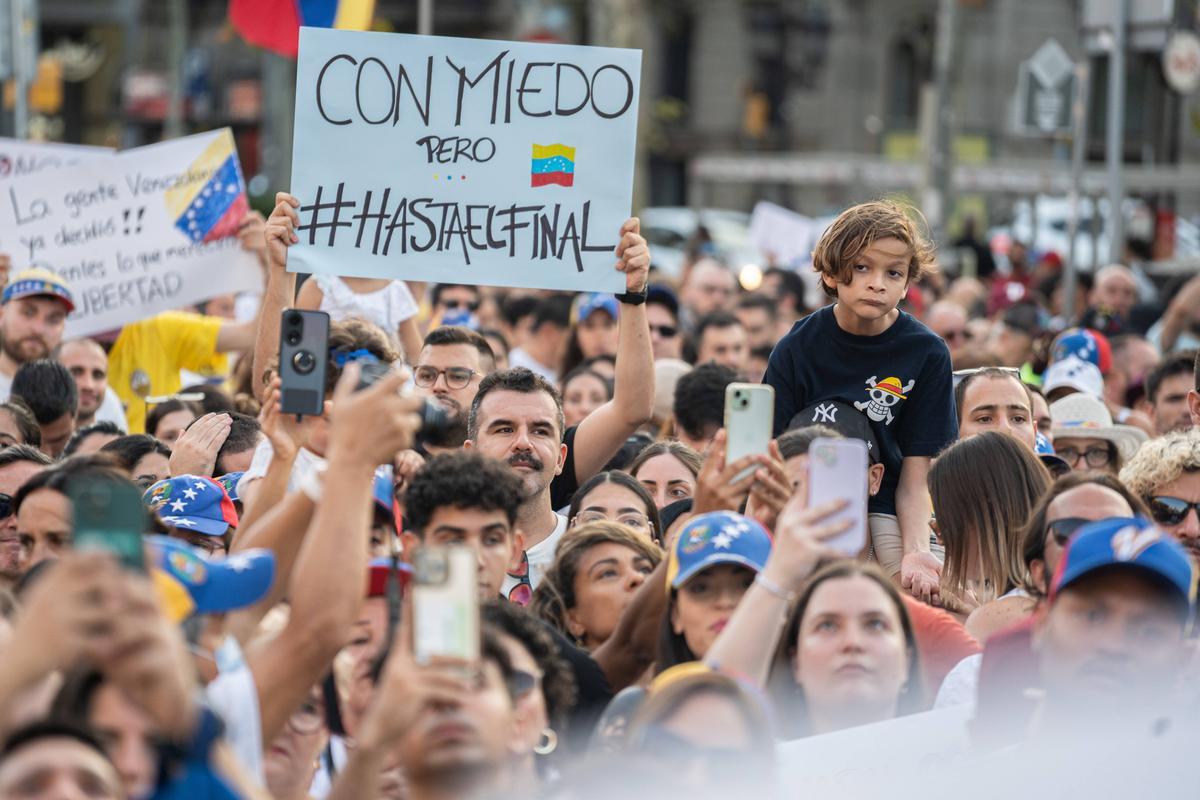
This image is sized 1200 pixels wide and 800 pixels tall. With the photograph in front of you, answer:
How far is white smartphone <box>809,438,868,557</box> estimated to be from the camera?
390 cm

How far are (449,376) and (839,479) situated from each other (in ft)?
10.9

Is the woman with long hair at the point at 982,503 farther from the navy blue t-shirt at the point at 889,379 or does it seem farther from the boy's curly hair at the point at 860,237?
the boy's curly hair at the point at 860,237

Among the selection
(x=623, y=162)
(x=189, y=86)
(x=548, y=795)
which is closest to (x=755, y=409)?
(x=548, y=795)

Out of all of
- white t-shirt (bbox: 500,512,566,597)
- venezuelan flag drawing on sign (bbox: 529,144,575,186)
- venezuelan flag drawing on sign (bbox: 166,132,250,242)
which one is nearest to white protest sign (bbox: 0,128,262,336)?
venezuelan flag drawing on sign (bbox: 166,132,250,242)

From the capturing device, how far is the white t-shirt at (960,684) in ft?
14.9

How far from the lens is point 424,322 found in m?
9.98

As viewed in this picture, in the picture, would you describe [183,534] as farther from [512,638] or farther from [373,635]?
[512,638]

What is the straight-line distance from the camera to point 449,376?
7.09 m

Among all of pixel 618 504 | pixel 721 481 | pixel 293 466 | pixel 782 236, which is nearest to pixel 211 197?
pixel 618 504

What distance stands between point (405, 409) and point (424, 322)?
241 inches

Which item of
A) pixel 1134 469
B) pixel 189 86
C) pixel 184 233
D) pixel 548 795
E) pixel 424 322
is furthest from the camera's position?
pixel 189 86

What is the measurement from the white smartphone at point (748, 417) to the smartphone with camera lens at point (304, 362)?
90 centimetres

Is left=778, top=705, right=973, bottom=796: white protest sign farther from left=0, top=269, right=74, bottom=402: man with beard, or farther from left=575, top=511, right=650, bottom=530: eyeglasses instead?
left=0, top=269, right=74, bottom=402: man with beard

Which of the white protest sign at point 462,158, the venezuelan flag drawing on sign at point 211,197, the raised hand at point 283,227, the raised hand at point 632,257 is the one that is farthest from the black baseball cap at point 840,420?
the venezuelan flag drawing on sign at point 211,197
